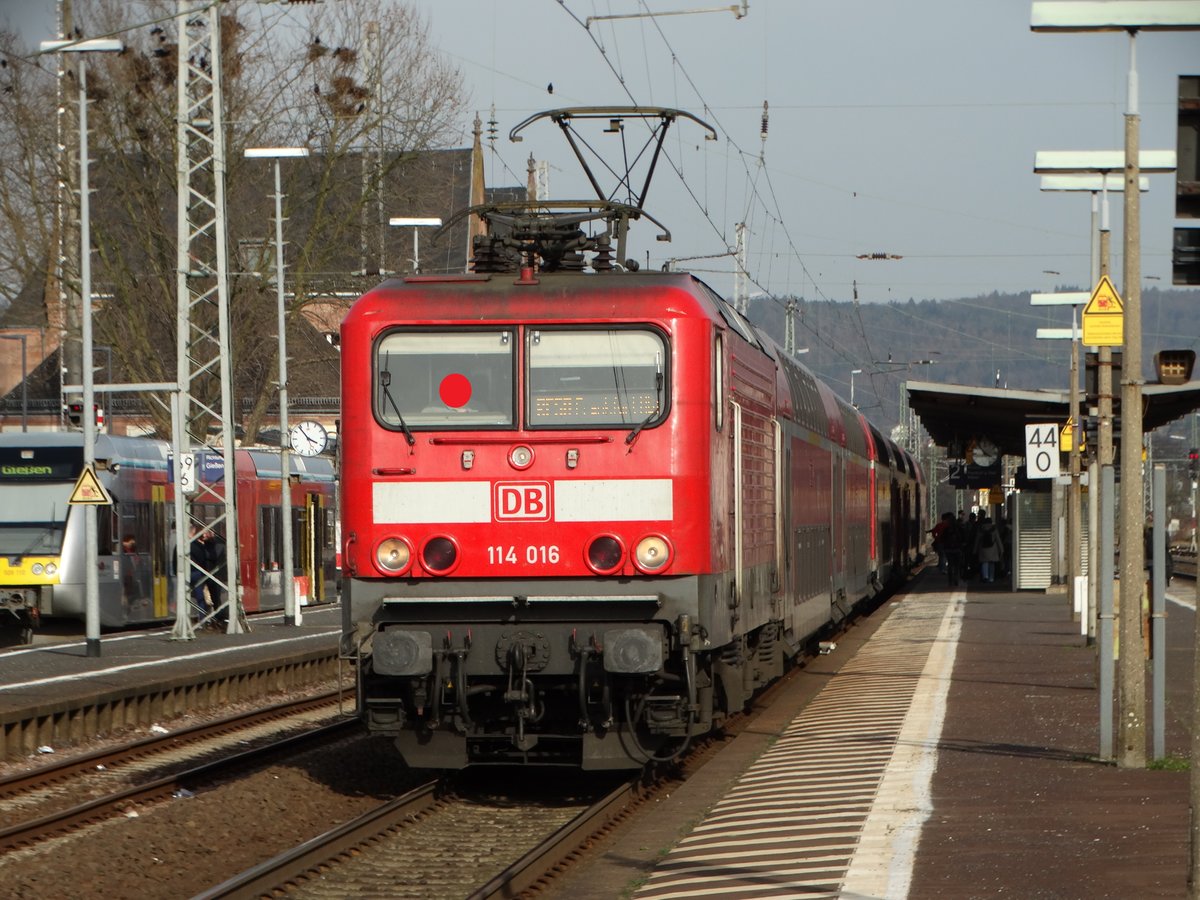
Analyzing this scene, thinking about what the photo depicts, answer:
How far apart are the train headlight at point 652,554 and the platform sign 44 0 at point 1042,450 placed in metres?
13.8

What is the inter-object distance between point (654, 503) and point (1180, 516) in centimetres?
11142

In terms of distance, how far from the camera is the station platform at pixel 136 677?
55.2ft

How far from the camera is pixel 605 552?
11641mm

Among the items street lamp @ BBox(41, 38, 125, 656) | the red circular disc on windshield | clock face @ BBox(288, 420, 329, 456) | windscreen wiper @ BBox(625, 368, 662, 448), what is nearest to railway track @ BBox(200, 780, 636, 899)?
windscreen wiper @ BBox(625, 368, 662, 448)

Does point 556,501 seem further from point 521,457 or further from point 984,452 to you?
point 984,452

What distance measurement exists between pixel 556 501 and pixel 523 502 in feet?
0.66

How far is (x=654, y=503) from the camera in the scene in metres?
11.7

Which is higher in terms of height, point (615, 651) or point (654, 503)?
point (654, 503)

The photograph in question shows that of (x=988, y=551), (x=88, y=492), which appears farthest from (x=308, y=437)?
(x=88, y=492)

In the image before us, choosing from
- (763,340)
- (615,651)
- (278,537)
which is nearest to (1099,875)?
(615,651)

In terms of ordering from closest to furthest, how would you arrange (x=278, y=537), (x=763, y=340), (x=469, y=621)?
(x=469, y=621) → (x=763, y=340) → (x=278, y=537)

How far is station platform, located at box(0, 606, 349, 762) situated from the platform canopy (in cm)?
1172

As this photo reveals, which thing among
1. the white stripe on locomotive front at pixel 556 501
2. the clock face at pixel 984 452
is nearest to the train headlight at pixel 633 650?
the white stripe on locomotive front at pixel 556 501

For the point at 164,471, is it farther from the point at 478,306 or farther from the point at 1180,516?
the point at 1180,516
